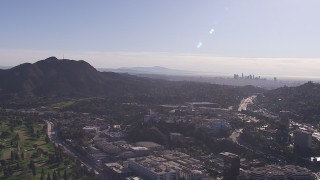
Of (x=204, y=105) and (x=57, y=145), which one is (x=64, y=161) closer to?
(x=57, y=145)

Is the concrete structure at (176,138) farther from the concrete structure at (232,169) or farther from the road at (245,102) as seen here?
the road at (245,102)

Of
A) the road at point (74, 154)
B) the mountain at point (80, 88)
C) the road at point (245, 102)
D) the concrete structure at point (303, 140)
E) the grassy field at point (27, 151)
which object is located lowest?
the road at point (74, 154)

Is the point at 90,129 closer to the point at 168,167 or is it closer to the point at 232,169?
the point at 168,167

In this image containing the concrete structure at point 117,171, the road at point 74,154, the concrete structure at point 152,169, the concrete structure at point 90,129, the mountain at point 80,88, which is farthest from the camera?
the mountain at point 80,88

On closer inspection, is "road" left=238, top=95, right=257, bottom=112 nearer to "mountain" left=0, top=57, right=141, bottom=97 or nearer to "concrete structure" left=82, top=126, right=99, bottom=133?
"mountain" left=0, top=57, right=141, bottom=97

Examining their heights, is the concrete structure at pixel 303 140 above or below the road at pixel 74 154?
above

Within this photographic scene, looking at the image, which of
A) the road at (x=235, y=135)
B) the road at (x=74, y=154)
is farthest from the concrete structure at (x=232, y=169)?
the road at (x=235, y=135)

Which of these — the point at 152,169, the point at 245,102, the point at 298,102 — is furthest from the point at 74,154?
the point at 245,102

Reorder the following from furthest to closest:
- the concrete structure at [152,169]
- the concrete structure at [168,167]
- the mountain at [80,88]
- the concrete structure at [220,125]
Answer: the mountain at [80,88], the concrete structure at [220,125], the concrete structure at [168,167], the concrete structure at [152,169]
